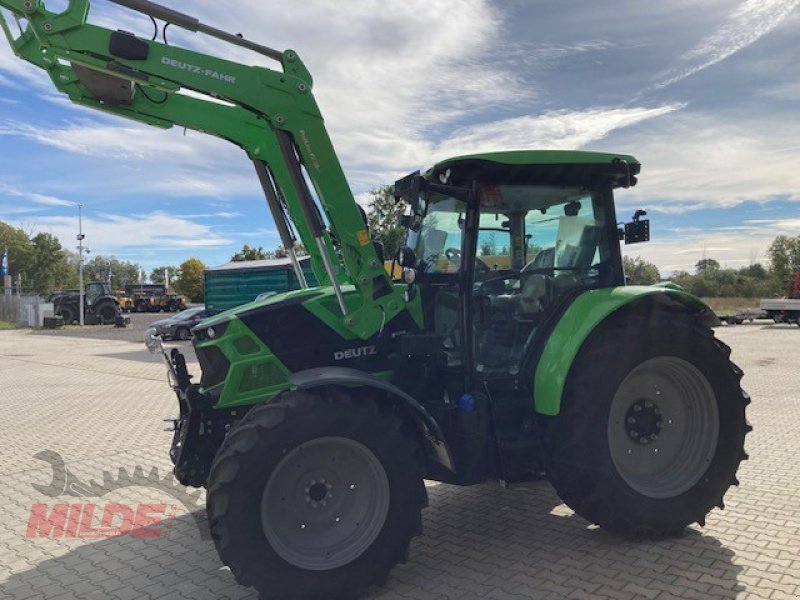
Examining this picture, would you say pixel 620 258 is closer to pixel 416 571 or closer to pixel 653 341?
pixel 653 341

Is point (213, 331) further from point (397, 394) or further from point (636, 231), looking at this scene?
point (636, 231)

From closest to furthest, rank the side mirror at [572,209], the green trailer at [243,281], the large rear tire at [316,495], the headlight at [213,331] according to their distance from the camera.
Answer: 1. the large rear tire at [316,495]
2. the headlight at [213,331]
3. the side mirror at [572,209]
4. the green trailer at [243,281]

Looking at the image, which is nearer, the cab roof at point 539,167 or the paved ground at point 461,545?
the paved ground at point 461,545

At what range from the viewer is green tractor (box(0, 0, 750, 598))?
373 centimetres

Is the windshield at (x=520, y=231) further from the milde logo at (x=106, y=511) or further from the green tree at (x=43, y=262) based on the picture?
the green tree at (x=43, y=262)

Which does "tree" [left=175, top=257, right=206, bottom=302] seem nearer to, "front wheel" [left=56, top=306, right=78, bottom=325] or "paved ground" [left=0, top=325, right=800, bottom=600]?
"front wheel" [left=56, top=306, right=78, bottom=325]

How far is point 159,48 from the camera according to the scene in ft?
13.2

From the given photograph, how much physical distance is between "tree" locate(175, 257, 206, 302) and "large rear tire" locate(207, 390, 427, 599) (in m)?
67.1

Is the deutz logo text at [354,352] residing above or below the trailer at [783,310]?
above

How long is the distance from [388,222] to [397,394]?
201 centimetres

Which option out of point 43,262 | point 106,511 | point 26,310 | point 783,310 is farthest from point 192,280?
point 106,511

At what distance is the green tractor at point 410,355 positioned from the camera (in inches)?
147

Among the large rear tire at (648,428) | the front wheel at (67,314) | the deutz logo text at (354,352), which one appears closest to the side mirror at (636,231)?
the large rear tire at (648,428)

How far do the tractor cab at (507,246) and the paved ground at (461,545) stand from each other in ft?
4.22
